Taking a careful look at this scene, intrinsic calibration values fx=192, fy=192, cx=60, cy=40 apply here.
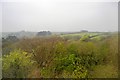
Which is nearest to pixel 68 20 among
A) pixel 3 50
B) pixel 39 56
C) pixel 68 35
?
pixel 68 35

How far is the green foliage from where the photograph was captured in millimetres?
3174

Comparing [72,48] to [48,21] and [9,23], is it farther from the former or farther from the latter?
[9,23]

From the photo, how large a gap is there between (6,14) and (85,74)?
5.39 ft

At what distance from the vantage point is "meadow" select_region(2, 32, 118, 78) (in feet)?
10.1

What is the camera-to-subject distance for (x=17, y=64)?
3172 mm

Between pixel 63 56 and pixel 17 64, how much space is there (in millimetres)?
773

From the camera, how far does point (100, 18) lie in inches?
123

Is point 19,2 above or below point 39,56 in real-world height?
above

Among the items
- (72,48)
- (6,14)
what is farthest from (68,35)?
(6,14)

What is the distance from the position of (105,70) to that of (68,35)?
2.69 feet

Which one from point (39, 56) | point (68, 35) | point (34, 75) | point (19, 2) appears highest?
point (19, 2)

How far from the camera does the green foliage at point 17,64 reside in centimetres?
317

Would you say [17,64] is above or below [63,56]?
below

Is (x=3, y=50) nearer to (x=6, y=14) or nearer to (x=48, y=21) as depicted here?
(x=6, y=14)
